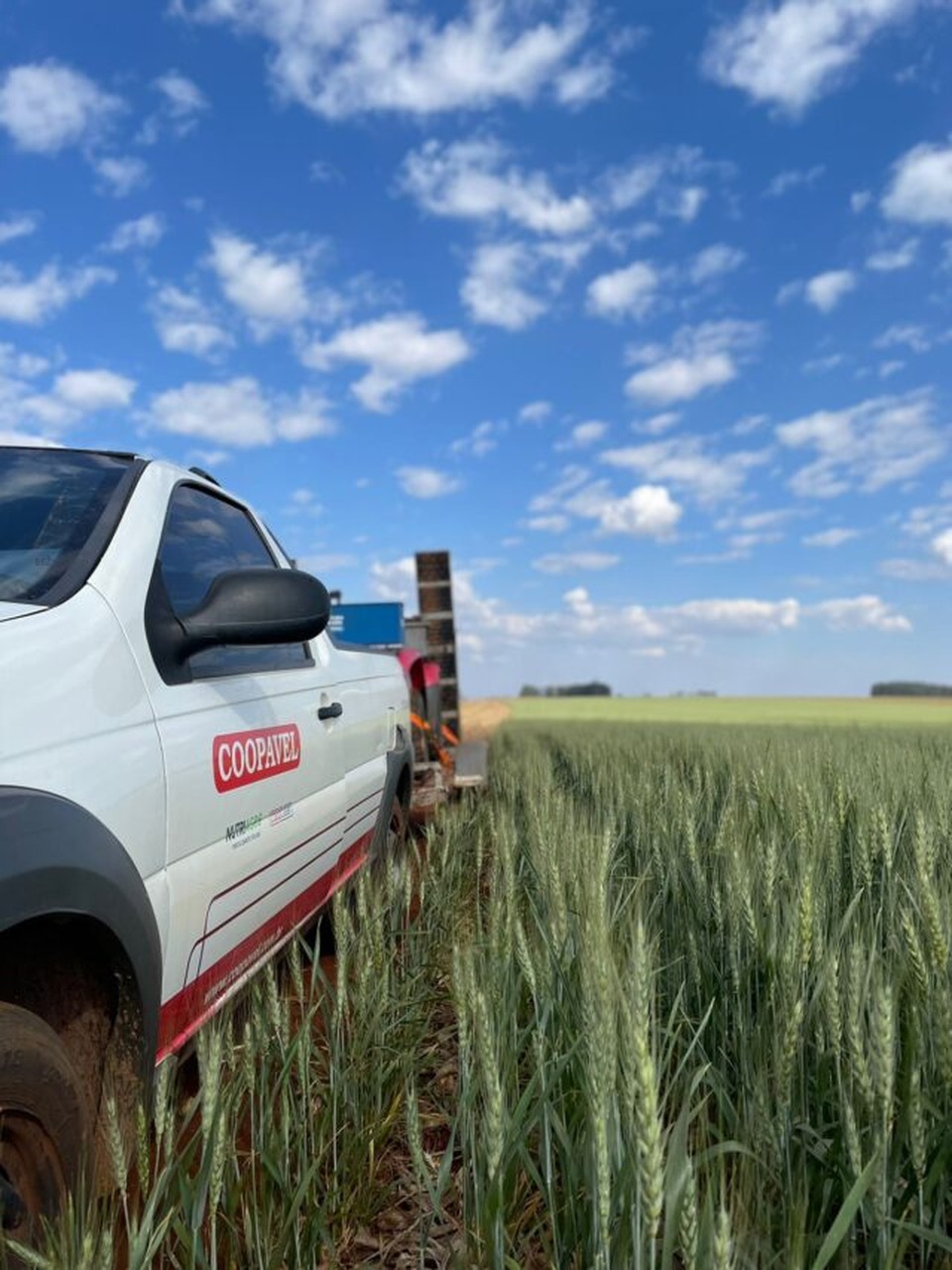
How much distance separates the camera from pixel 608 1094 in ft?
4.14

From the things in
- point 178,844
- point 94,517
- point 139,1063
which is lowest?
point 139,1063

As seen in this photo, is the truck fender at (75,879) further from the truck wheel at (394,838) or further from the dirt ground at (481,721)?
the dirt ground at (481,721)

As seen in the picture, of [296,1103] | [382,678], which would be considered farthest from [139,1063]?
[382,678]

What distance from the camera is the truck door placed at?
214 centimetres

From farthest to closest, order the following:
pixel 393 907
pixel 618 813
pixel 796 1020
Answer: pixel 618 813, pixel 393 907, pixel 796 1020

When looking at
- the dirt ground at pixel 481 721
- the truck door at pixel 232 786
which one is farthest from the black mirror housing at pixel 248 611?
the dirt ground at pixel 481 721

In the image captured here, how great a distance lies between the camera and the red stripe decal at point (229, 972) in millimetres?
2104

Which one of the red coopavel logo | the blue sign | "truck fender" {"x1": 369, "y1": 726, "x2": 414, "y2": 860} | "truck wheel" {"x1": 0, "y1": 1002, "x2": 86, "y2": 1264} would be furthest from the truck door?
the blue sign

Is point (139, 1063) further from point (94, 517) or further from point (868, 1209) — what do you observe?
point (868, 1209)

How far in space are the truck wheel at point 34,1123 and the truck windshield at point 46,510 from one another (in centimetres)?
81

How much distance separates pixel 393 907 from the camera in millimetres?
3344

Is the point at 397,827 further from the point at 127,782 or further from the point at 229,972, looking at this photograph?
the point at 127,782

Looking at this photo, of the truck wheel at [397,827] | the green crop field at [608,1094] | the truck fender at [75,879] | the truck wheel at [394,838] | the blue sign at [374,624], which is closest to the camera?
the green crop field at [608,1094]

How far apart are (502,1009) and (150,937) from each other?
74cm
